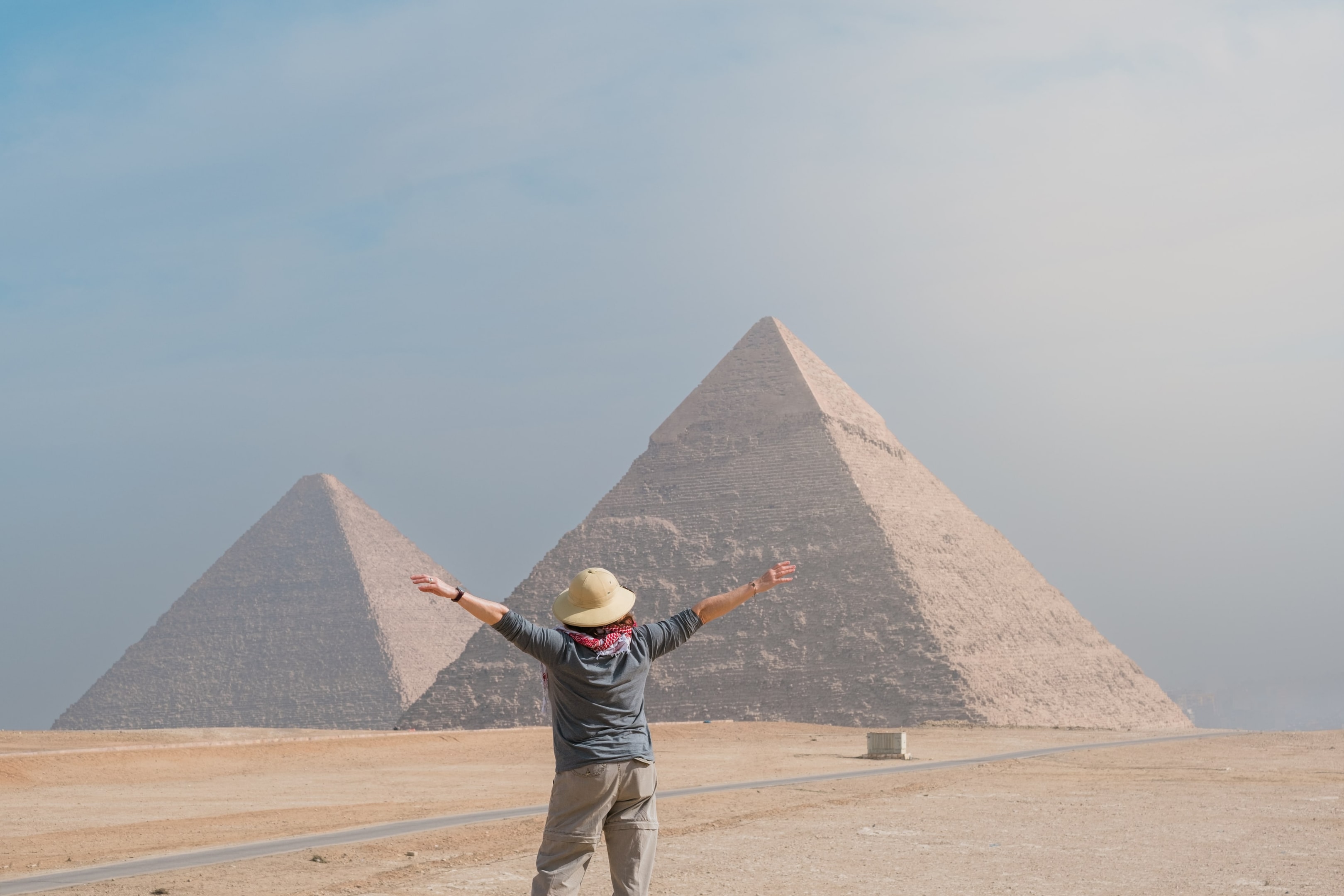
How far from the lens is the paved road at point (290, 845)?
33.4 ft

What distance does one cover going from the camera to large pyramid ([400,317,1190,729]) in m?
51.0

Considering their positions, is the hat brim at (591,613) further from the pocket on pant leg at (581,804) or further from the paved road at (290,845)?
the paved road at (290,845)

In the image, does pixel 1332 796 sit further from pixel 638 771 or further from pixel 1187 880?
pixel 638 771

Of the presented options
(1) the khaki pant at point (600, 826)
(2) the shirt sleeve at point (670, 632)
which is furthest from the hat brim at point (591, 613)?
(1) the khaki pant at point (600, 826)

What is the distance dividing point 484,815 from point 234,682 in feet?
250

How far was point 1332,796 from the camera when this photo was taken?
16.1 m

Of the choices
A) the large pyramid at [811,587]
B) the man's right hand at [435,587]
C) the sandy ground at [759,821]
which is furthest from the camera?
the large pyramid at [811,587]

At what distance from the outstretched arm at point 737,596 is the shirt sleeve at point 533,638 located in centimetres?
61

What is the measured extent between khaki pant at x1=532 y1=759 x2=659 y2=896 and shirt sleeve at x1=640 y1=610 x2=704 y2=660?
0.49 metres

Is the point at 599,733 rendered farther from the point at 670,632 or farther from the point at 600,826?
the point at 670,632

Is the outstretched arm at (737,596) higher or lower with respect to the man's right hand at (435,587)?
lower

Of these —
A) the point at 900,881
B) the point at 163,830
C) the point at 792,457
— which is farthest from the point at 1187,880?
the point at 792,457

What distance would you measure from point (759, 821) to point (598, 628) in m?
7.42

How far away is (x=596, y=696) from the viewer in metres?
6.07
